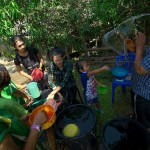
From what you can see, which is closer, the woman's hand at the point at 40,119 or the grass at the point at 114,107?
the woman's hand at the point at 40,119

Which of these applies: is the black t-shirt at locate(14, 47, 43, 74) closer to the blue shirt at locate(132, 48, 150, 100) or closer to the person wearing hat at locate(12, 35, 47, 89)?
the person wearing hat at locate(12, 35, 47, 89)

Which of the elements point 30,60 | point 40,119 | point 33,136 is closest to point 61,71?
point 30,60

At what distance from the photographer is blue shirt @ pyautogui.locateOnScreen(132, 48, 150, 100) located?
6.61 ft

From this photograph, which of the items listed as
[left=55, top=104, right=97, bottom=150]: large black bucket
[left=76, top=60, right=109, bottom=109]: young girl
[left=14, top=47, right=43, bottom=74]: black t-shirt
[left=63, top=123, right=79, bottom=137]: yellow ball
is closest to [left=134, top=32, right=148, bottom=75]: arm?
[left=55, top=104, right=97, bottom=150]: large black bucket

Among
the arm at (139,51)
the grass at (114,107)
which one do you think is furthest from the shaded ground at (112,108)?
the arm at (139,51)

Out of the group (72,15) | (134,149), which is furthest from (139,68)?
(72,15)

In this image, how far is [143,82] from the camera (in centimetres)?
222

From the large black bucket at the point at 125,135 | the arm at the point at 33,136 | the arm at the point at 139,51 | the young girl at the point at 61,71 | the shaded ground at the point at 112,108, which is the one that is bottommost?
→ the shaded ground at the point at 112,108

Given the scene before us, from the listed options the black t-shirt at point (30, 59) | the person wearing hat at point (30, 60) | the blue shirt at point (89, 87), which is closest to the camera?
the blue shirt at point (89, 87)

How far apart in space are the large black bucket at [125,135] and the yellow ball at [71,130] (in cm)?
33

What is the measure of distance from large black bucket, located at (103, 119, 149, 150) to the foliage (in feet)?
9.37

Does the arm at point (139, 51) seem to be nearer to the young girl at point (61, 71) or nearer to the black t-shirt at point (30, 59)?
the young girl at point (61, 71)

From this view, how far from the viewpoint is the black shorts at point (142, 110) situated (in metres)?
2.32

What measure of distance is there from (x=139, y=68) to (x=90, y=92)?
1498 millimetres
